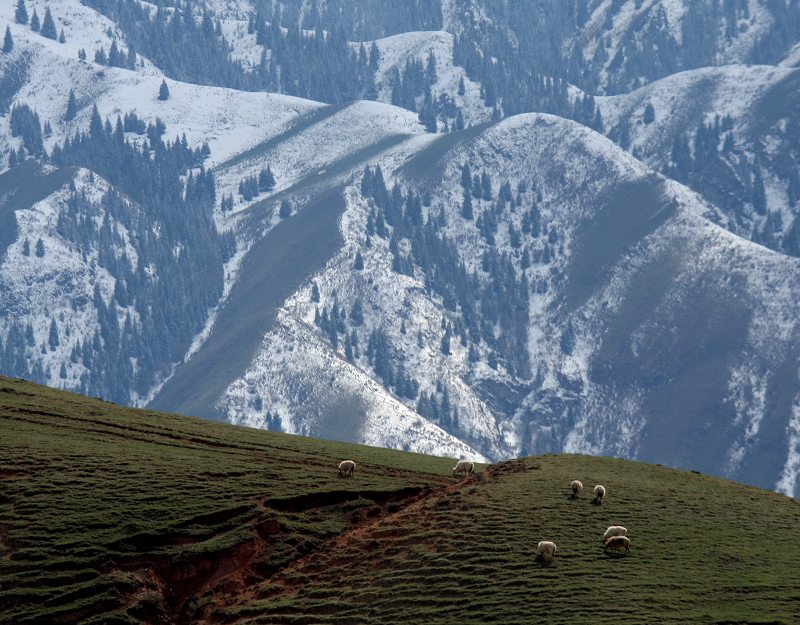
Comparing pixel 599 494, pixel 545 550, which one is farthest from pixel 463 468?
pixel 545 550

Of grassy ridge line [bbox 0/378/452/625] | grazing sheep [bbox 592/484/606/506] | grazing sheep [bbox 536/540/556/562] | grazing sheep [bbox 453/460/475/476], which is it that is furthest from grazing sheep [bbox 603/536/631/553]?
grazing sheep [bbox 453/460/475/476]

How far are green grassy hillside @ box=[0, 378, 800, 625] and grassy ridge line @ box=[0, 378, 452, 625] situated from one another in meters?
0.13

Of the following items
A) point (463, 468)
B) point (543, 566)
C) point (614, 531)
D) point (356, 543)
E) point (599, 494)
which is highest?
point (463, 468)

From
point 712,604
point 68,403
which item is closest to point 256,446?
point 68,403

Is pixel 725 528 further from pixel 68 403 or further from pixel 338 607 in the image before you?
pixel 68 403

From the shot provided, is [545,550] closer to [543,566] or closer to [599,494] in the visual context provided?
[543,566]

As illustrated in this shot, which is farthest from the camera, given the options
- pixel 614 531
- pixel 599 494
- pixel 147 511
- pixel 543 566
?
pixel 599 494

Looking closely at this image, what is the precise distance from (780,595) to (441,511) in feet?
70.7

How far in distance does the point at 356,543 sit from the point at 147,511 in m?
11.9

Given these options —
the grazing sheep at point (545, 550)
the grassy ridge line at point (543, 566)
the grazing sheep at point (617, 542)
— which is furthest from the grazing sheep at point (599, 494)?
the grazing sheep at point (545, 550)

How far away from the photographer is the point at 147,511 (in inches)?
3536

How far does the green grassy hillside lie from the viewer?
77.9 meters

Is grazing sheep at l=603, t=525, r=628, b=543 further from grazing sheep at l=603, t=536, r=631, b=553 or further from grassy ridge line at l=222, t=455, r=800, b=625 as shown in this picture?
grazing sheep at l=603, t=536, r=631, b=553

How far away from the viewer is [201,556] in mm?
84812
